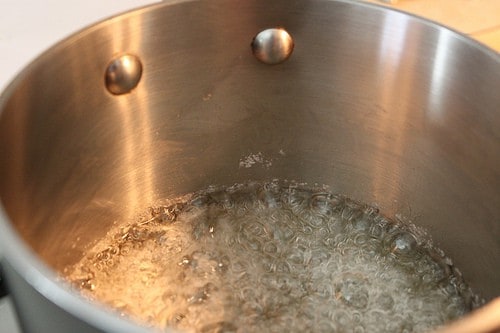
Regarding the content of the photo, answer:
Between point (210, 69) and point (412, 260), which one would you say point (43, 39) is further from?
point (412, 260)

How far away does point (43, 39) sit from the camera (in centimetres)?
69

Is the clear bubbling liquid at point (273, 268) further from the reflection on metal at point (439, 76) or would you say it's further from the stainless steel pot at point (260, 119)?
the reflection on metal at point (439, 76)

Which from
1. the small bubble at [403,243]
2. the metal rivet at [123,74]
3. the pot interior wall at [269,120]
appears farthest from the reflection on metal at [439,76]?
the metal rivet at [123,74]

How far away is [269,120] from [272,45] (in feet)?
0.33

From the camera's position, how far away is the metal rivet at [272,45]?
701 mm

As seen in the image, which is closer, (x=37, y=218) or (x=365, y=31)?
(x=37, y=218)

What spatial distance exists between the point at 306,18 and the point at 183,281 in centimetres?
32

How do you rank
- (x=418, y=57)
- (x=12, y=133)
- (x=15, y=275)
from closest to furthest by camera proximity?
(x=15, y=275) < (x=12, y=133) < (x=418, y=57)

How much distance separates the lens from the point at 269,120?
2.51 ft

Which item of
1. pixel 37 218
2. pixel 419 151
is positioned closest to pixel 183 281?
pixel 37 218

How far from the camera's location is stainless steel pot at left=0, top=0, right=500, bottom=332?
0.62 metres

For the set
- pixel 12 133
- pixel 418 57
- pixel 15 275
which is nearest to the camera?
pixel 15 275

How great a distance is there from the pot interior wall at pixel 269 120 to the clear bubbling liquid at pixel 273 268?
2 centimetres

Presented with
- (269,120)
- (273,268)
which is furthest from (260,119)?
(273,268)
